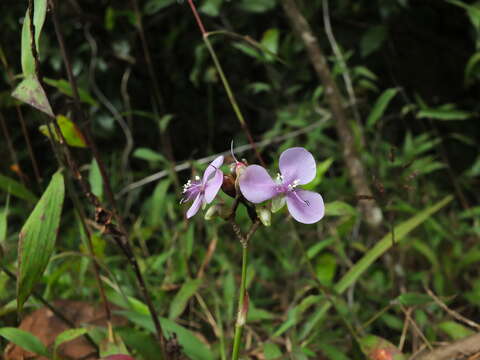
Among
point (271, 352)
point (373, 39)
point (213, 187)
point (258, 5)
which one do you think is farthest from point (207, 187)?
point (373, 39)

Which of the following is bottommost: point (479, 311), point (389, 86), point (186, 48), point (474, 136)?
point (479, 311)

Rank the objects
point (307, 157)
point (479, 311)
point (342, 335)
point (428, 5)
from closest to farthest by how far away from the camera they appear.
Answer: point (307, 157) → point (342, 335) → point (479, 311) → point (428, 5)

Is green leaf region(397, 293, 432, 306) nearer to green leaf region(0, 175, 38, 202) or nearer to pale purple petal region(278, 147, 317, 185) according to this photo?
pale purple petal region(278, 147, 317, 185)

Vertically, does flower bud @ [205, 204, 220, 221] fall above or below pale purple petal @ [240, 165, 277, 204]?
below

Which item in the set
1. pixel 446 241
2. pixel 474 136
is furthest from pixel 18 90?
pixel 474 136

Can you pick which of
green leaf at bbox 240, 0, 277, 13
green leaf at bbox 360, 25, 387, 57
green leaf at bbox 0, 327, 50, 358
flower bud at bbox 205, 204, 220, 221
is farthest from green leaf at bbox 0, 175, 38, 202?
green leaf at bbox 360, 25, 387, 57

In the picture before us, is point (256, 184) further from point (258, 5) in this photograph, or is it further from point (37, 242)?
point (258, 5)

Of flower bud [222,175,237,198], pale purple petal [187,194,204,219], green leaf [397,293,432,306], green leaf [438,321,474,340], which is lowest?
green leaf [438,321,474,340]

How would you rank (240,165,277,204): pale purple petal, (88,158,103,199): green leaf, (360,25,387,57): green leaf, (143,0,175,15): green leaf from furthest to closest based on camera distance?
1. (360,25,387,57): green leaf
2. (143,0,175,15): green leaf
3. (88,158,103,199): green leaf
4. (240,165,277,204): pale purple petal

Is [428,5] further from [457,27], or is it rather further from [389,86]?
[389,86]
